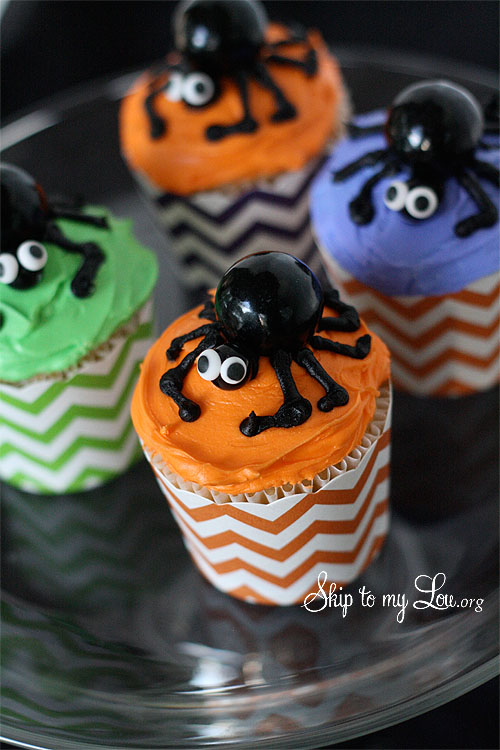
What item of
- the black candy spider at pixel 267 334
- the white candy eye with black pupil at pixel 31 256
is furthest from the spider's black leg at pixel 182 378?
the white candy eye with black pupil at pixel 31 256

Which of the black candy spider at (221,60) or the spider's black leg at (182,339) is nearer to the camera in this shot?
the spider's black leg at (182,339)

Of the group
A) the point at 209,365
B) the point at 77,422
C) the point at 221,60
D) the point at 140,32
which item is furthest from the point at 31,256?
the point at 140,32

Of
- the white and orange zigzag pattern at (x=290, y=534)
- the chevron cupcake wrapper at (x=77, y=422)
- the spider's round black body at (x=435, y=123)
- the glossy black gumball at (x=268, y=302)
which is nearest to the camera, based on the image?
the glossy black gumball at (x=268, y=302)

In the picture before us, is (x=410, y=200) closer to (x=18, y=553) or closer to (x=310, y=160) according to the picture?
(x=310, y=160)

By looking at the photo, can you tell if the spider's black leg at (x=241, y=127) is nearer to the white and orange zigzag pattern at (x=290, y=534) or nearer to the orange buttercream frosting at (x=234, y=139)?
the orange buttercream frosting at (x=234, y=139)

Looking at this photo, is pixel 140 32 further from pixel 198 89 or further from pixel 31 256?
pixel 31 256

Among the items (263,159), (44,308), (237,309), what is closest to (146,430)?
(237,309)

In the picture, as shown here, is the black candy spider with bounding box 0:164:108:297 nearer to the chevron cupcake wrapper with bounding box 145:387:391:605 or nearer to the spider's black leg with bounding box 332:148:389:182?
the chevron cupcake wrapper with bounding box 145:387:391:605
